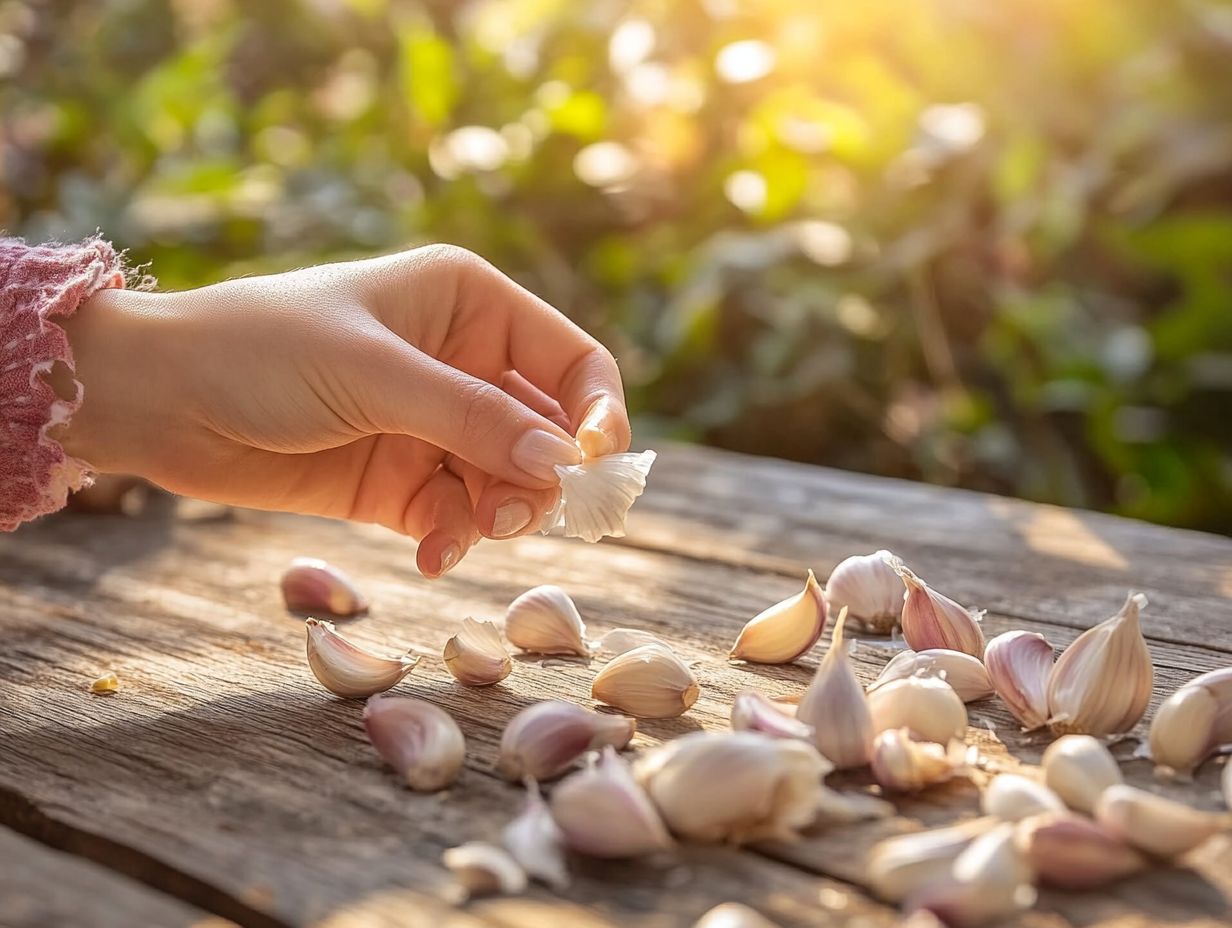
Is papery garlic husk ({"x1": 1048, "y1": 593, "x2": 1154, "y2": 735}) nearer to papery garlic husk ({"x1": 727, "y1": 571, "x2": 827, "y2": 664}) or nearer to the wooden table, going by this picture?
the wooden table

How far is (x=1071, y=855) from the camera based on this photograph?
542 millimetres

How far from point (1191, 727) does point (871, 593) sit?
0.96 ft

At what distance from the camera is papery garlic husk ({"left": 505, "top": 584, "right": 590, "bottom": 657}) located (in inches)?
34.6

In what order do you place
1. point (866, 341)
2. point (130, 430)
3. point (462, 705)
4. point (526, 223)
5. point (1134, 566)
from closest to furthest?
point (462, 705)
point (130, 430)
point (1134, 566)
point (866, 341)
point (526, 223)

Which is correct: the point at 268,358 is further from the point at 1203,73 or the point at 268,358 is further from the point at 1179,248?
the point at 1203,73

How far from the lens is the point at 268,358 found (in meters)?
0.86

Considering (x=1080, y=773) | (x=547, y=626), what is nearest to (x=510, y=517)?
(x=547, y=626)

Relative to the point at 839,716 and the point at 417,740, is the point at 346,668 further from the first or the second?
the point at 839,716

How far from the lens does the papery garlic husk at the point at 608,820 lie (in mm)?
565

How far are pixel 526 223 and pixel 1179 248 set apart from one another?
45.9 inches

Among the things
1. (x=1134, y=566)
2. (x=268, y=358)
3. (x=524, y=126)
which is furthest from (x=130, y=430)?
(x=524, y=126)

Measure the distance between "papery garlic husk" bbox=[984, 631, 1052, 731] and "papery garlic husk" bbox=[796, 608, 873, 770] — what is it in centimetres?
13

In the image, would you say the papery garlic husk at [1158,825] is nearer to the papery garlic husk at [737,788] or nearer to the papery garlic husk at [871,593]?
the papery garlic husk at [737,788]

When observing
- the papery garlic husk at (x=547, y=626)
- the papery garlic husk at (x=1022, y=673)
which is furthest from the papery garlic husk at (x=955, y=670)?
the papery garlic husk at (x=547, y=626)
